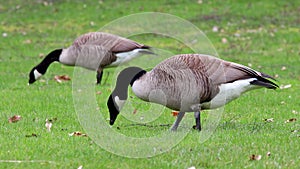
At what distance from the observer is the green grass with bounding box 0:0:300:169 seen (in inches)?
279

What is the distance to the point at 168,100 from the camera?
8375 mm

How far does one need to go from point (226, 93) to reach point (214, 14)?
1634cm

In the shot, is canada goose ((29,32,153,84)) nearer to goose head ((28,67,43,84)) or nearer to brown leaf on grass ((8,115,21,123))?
goose head ((28,67,43,84))

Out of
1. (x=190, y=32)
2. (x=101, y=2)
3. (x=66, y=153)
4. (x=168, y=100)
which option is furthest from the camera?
(x=101, y=2)

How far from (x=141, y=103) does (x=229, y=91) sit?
3318 mm

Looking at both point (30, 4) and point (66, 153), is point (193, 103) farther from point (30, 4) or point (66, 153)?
point (30, 4)

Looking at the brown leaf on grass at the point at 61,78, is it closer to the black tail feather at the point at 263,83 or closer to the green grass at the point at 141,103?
the green grass at the point at 141,103

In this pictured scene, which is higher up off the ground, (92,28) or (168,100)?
(168,100)

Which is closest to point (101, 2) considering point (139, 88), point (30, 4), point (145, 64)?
point (30, 4)

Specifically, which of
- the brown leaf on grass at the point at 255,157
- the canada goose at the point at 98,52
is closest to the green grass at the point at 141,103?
the brown leaf on grass at the point at 255,157

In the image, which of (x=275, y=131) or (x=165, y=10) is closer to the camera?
(x=275, y=131)

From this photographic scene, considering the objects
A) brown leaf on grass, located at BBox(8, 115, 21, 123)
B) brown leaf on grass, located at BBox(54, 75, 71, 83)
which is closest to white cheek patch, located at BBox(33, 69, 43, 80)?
brown leaf on grass, located at BBox(54, 75, 71, 83)

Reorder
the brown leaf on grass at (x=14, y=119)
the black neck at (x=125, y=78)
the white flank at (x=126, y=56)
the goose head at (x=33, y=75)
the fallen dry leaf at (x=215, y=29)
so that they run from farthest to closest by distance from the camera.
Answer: the fallen dry leaf at (x=215, y=29) < the goose head at (x=33, y=75) < the white flank at (x=126, y=56) < the brown leaf on grass at (x=14, y=119) < the black neck at (x=125, y=78)

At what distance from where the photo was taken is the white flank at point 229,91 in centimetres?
844
